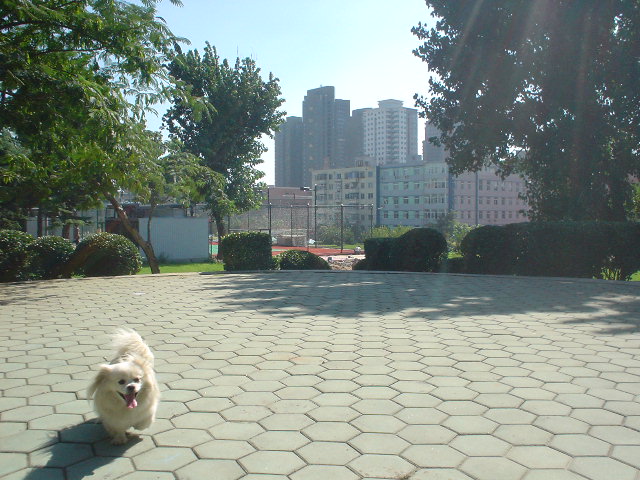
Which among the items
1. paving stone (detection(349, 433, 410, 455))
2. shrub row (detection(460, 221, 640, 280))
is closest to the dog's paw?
paving stone (detection(349, 433, 410, 455))

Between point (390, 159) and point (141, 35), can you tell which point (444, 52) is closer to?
point (141, 35)

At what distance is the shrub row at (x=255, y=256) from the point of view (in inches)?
567

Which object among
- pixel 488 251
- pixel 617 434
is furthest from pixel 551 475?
pixel 488 251

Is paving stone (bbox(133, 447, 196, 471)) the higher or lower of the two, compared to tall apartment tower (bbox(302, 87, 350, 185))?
lower

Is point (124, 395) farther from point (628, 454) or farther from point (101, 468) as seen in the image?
point (628, 454)

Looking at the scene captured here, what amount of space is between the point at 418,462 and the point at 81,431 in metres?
2.10

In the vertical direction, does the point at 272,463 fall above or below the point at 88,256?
below

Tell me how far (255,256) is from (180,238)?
10.2 meters

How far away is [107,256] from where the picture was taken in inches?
504

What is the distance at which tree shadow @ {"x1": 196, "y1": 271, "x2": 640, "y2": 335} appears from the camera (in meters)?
7.38

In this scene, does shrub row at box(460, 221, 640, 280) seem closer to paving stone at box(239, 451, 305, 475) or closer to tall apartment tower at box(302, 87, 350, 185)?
paving stone at box(239, 451, 305, 475)

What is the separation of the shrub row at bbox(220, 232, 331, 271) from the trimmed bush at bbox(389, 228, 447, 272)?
2222 millimetres

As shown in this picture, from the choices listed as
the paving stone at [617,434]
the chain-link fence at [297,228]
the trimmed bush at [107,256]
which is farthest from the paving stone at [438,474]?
the chain-link fence at [297,228]

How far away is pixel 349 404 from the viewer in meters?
3.80
